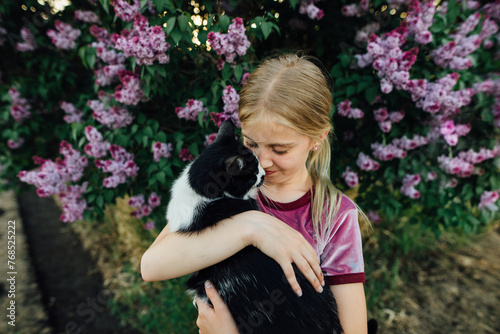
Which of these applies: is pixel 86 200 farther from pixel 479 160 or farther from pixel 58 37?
pixel 479 160

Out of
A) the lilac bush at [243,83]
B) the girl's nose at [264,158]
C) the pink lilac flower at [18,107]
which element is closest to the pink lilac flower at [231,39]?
the lilac bush at [243,83]

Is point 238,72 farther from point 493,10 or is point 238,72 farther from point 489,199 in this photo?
point 489,199

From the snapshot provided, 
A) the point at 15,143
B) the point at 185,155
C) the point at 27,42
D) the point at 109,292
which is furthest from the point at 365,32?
the point at 109,292

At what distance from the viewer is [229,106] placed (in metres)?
1.78

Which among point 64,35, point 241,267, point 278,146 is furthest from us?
point 64,35

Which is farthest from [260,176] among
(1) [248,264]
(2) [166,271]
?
(2) [166,271]

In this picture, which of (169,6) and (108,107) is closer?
(169,6)

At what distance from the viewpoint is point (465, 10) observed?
6.35ft

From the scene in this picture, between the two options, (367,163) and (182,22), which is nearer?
(182,22)

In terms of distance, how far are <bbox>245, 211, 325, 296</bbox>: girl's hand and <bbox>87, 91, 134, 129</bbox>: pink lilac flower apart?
4.60 feet

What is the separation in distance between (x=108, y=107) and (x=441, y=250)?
448cm

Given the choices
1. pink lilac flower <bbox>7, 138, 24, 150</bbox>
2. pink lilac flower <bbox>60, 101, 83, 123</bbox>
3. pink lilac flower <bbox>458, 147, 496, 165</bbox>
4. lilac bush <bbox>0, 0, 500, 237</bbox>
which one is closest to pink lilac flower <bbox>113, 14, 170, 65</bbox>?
lilac bush <bbox>0, 0, 500, 237</bbox>

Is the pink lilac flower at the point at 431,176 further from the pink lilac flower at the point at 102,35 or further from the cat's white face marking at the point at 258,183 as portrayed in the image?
the pink lilac flower at the point at 102,35

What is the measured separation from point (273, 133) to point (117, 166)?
4.21 ft
